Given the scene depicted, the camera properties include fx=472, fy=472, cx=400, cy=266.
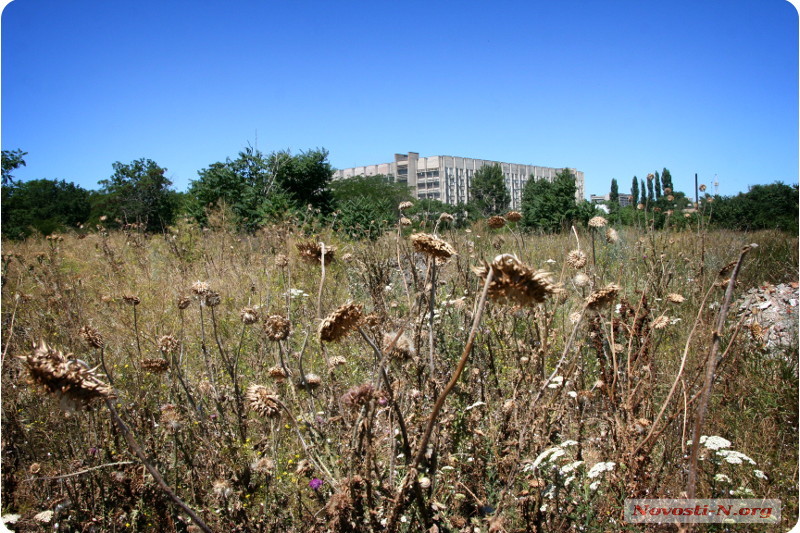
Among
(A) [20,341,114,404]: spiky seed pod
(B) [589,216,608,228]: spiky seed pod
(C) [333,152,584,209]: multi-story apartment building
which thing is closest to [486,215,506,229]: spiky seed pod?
(B) [589,216,608,228]: spiky seed pod

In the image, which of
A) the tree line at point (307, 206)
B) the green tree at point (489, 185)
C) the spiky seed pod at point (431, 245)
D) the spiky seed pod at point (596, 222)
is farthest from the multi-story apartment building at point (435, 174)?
the spiky seed pod at point (431, 245)

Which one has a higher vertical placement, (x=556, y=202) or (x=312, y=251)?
(x=556, y=202)

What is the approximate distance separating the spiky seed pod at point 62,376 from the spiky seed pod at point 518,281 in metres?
0.75

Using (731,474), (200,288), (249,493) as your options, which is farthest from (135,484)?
(731,474)

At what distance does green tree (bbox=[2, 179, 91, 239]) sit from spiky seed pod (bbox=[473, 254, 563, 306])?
1425 cm

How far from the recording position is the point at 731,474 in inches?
72.5

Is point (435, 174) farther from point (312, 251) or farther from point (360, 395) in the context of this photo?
point (360, 395)

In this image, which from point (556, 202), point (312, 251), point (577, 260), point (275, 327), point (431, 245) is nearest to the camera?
point (431, 245)

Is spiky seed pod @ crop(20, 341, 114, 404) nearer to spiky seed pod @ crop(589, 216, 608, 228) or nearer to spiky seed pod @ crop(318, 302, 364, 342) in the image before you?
spiky seed pod @ crop(318, 302, 364, 342)

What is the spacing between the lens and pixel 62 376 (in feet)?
2.83

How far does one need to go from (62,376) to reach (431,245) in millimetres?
817

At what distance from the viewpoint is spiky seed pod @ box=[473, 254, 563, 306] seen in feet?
2.59

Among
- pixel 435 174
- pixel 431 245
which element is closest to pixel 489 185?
pixel 435 174

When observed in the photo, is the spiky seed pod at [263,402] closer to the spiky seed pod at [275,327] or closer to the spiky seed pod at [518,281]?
the spiky seed pod at [275,327]
